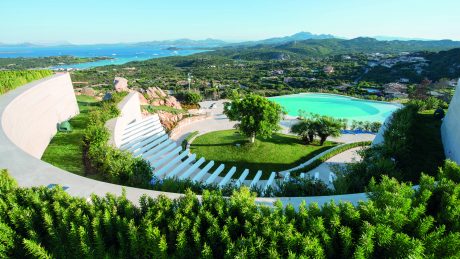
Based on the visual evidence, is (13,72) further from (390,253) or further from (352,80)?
(352,80)

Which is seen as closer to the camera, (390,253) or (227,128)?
(390,253)

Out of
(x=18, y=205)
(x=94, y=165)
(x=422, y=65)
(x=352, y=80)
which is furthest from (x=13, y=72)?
(x=422, y=65)

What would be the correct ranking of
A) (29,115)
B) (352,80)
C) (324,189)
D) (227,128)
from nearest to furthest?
(324,189) → (29,115) → (227,128) → (352,80)

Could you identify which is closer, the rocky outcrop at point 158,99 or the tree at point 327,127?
the tree at point 327,127

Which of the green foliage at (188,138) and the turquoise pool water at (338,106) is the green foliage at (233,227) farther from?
the turquoise pool water at (338,106)

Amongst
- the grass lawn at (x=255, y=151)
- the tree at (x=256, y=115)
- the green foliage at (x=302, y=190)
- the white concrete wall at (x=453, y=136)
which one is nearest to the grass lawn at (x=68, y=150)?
the green foliage at (x=302, y=190)

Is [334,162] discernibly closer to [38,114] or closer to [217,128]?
[217,128]
